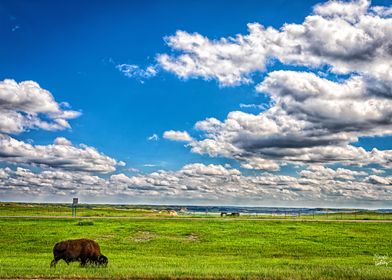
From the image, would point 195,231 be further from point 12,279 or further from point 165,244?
point 12,279

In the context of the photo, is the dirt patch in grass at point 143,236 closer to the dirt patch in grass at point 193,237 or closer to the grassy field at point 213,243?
the grassy field at point 213,243

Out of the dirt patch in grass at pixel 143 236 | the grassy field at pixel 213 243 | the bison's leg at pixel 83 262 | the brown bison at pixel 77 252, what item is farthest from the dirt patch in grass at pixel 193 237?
the bison's leg at pixel 83 262

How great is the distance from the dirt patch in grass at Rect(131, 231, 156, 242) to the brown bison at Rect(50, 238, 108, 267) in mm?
24249

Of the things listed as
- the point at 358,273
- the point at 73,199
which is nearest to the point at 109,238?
the point at 73,199

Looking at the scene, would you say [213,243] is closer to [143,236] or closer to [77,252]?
[143,236]

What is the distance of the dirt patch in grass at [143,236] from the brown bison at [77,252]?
24249 mm

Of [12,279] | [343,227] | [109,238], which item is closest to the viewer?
[12,279]

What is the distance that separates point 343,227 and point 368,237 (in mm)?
9447

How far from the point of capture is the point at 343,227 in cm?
5769

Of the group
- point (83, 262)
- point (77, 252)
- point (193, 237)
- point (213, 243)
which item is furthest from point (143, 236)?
point (77, 252)

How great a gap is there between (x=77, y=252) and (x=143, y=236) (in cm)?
2741

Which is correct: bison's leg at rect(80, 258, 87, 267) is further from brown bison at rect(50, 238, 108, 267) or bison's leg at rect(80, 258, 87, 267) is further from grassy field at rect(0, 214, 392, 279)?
grassy field at rect(0, 214, 392, 279)

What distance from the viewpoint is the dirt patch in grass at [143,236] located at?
1795 inches

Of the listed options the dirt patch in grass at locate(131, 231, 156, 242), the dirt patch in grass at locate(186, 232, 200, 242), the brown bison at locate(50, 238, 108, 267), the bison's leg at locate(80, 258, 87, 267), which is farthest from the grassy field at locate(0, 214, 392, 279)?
the bison's leg at locate(80, 258, 87, 267)
